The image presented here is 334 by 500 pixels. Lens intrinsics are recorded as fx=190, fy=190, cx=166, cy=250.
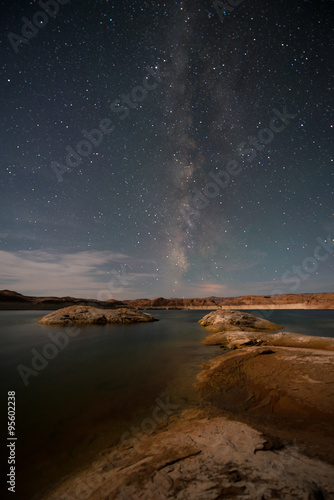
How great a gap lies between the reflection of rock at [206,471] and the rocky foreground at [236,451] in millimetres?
12

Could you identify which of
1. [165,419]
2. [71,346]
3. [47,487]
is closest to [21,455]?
[47,487]

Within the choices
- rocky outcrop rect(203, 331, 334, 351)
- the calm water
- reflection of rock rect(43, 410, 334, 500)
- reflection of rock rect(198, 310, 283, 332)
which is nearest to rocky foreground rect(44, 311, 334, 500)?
reflection of rock rect(43, 410, 334, 500)

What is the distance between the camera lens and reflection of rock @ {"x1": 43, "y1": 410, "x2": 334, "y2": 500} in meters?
2.12

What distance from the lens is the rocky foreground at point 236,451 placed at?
7.22 ft

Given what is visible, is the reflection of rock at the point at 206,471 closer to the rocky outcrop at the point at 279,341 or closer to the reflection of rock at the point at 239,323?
the rocky outcrop at the point at 279,341

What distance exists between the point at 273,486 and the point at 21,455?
4818 mm

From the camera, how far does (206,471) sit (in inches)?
98.7

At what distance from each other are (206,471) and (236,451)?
783 mm

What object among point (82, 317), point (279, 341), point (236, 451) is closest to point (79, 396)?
point (236, 451)

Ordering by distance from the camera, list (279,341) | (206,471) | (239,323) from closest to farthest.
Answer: (206,471) < (279,341) < (239,323)

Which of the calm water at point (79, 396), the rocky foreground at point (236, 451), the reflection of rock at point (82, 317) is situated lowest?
the reflection of rock at point (82, 317)

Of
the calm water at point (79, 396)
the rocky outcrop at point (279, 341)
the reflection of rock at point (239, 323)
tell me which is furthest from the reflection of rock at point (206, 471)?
the reflection of rock at point (239, 323)

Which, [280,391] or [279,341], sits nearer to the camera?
[280,391]

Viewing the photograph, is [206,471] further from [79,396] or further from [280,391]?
[79,396]
